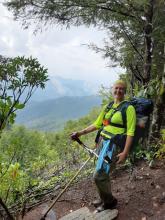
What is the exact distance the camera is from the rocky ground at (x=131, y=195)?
6.46 metres

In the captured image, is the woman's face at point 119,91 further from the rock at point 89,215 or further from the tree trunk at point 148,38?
the tree trunk at point 148,38

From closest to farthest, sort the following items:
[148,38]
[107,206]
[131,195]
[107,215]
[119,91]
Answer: [119,91], [107,215], [107,206], [131,195], [148,38]

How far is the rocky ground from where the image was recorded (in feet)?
21.2

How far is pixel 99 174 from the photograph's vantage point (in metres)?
6.11

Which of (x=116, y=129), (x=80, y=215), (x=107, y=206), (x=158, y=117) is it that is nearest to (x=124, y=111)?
(x=116, y=129)

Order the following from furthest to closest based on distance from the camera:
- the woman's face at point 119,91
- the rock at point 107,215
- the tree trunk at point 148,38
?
1. the tree trunk at point 148,38
2. the rock at point 107,215
3. the woman's face at point 119,91

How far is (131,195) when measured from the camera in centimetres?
700

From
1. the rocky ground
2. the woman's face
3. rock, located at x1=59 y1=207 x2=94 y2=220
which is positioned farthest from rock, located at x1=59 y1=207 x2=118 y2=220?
the woman's face

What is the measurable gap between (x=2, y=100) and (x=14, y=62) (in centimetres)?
50

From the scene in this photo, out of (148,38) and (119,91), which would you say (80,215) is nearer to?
(119,91)

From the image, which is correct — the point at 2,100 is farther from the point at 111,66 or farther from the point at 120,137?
the point at 111,66

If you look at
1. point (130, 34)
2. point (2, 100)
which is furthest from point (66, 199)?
point (130, 34)

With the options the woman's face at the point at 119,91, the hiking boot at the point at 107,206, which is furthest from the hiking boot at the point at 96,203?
the woman's face at the point at 119,91

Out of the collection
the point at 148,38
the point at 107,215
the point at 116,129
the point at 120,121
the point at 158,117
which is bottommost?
the point at 107,215
